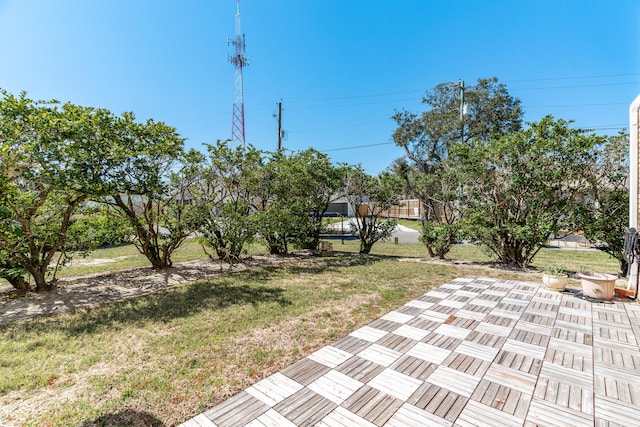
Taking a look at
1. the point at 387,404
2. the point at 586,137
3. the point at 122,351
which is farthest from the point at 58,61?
the point at 586,137

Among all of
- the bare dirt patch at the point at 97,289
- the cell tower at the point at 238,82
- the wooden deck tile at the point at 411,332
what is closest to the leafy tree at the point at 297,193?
the bare dirt patch at the point at 97,289

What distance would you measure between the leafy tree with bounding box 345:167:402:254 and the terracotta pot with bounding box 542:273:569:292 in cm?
568

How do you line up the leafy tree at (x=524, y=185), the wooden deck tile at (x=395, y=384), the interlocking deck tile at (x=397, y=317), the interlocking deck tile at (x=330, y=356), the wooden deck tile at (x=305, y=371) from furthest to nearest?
the leafy tree at (x=524, y=185), the interlocking deck tile at (x=397, y=317), the interlocking deck tile at (x=330, y=356), the wooden deck tile at (x=305, y=371), the wooden deck tile at (x=395, y=384)

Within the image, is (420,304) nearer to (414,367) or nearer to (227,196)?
(414,367)

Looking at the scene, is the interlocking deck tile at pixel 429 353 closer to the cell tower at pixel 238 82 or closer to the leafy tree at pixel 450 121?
the leafy tree at pixel 450 121

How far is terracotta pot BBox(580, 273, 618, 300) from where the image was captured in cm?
498

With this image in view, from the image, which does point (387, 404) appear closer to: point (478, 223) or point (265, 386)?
point (265, 386)

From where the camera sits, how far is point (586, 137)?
639cm

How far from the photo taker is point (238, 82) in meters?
18.2

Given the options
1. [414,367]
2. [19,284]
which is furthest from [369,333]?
[19,284]

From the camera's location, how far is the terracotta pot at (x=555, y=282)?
5.45 metres

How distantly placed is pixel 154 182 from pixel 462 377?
6.71 meters

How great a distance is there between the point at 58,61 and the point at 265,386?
1099 cm

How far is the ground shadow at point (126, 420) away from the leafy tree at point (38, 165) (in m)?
Answer: 4.46
